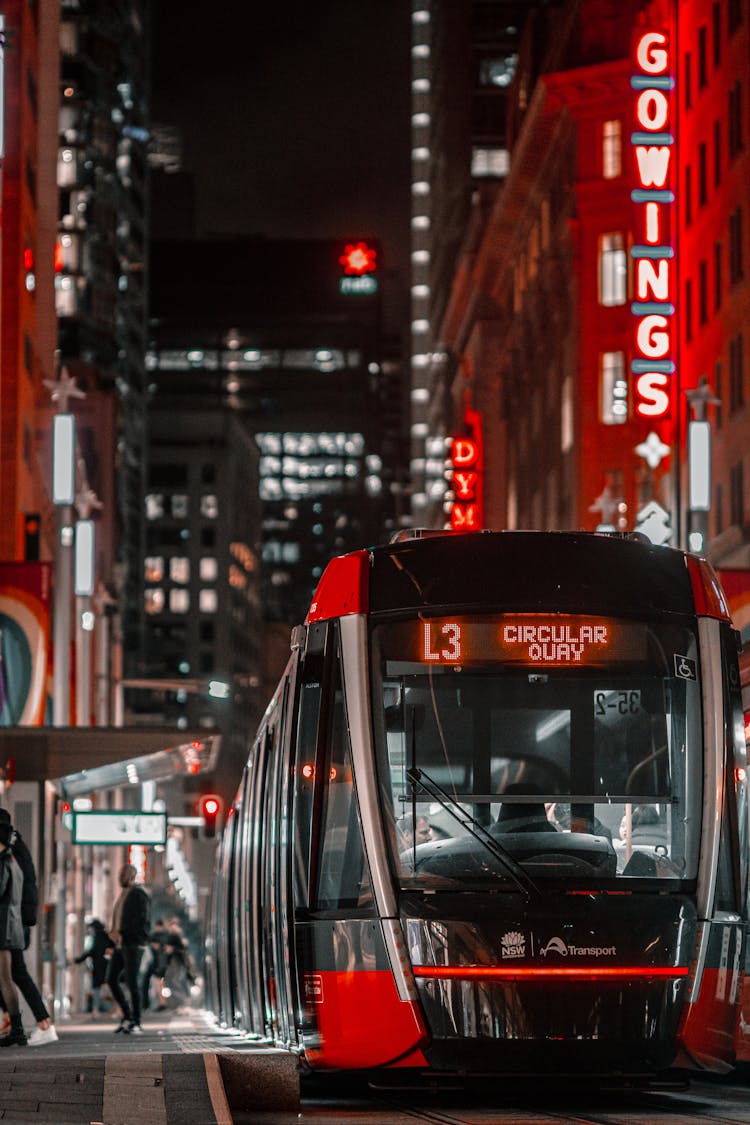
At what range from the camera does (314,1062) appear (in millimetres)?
12664

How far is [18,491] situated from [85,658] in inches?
170

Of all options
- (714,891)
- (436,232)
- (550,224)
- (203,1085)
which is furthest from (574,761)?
(436,232)

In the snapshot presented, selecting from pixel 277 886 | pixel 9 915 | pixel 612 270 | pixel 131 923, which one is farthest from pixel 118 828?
pixel 612 270

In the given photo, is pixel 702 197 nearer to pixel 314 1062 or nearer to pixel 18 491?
pixel 18 491

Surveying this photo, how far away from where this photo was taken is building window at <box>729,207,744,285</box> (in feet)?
175

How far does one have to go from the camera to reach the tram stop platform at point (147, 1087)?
33.6ft

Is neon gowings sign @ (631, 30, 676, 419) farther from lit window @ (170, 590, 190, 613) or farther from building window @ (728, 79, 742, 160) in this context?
lit window @ (170, 590, 190, 613)

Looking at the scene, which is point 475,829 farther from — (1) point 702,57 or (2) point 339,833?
(1) point 702,57

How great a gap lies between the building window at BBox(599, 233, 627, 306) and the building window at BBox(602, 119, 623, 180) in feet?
6.65

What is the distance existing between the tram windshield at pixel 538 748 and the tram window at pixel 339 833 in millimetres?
217

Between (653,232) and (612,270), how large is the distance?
24.9m

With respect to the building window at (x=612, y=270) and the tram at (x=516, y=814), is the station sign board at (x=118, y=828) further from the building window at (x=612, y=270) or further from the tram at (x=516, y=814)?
the building window at (x=612, y=270)

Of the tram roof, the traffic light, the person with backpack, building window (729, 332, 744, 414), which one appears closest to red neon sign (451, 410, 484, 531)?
building window (729, 332, 744, 414)

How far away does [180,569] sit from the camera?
19250cm
